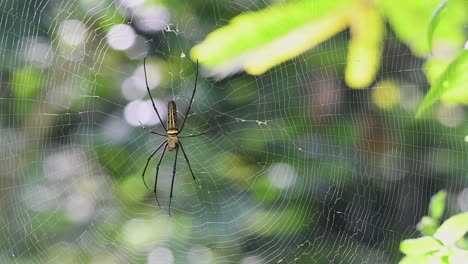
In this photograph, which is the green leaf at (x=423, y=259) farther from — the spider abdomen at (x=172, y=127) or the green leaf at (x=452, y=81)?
the spider abdomen at (x=172, y=127)

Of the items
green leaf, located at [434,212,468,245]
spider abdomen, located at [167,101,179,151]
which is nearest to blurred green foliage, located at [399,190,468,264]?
green leaf, located at [434,212,468,245]

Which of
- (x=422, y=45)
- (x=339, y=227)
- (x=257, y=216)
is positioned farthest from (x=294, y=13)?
(x=339, y=227)

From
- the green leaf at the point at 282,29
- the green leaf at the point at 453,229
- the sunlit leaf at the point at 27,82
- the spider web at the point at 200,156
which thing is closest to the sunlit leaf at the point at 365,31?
the green leaf at the point at 282,29

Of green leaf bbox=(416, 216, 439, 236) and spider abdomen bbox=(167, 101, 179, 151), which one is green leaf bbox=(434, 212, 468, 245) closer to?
green leaf bbox=(416, 216, 439, 236)

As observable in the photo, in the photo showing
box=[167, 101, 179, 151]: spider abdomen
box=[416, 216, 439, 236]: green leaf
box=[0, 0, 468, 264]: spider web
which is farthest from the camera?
box=[0, 0, 468, 264]: spider web

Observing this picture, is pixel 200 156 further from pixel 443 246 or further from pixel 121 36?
pixel 443 246

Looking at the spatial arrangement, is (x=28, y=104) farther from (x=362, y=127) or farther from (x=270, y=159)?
(x=362, y=127)

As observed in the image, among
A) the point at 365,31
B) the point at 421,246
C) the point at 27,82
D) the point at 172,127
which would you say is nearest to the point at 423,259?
the point at 421,246
